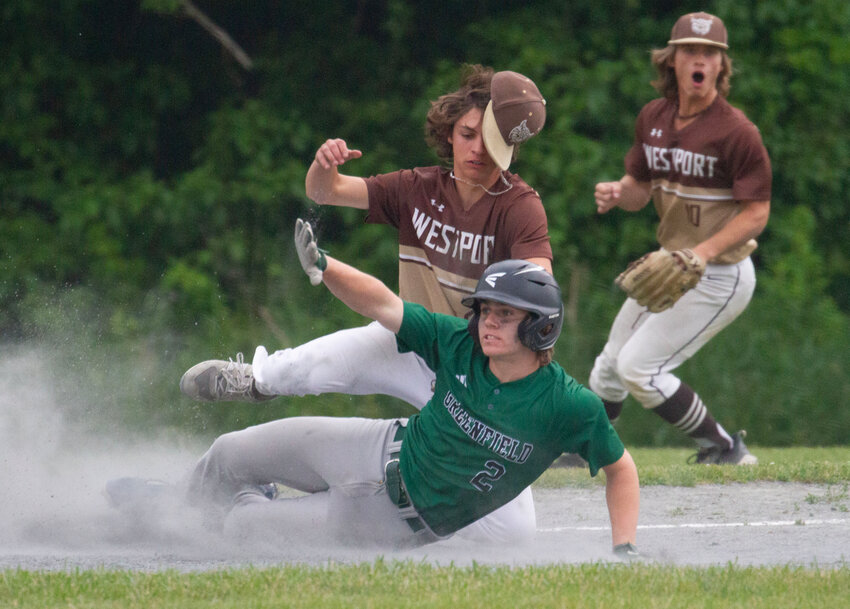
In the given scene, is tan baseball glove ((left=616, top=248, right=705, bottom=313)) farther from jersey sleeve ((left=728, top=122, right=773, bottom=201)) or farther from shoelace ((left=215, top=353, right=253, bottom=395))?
shoelace ((left=215, top=353, right=253, bottom=395))

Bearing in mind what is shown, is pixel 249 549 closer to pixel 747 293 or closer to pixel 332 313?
pixel 747 293

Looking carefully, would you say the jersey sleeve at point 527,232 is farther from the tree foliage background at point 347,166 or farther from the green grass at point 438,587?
the tree foliage background at point 347,166

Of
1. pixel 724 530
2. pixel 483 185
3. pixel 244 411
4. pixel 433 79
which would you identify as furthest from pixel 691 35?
pixel 433 79

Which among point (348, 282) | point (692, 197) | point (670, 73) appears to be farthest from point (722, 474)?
point (348, 282)

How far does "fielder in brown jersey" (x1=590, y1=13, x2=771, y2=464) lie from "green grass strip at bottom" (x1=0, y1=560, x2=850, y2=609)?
296 cm

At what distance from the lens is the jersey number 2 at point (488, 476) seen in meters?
4.86

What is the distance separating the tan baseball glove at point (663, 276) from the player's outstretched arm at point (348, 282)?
2382 mm

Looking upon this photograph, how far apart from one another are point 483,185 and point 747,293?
257 cm

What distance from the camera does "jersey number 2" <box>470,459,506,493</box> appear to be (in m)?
4.86

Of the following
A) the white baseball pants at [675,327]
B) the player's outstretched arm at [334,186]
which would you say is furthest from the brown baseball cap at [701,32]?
the player's outstretched arm at [334,186]

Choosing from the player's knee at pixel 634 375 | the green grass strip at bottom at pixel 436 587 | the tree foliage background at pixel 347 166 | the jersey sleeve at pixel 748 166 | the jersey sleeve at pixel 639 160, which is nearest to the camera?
the green grass strip at bottom at pixel 436 587

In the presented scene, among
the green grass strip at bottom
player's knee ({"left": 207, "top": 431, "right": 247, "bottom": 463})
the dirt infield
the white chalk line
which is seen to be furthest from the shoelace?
the white chalk line

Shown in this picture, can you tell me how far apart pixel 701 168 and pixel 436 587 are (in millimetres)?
3931

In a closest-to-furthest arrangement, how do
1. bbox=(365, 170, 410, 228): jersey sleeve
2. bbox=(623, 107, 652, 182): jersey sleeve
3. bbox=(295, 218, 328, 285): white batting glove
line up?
bbox=(295, 218, 328, 285): white batting glove < bbox=(365, 170, 410, 228): jersey sleeve < bbox=(623, 107, 652, 182): jersey sleeve
